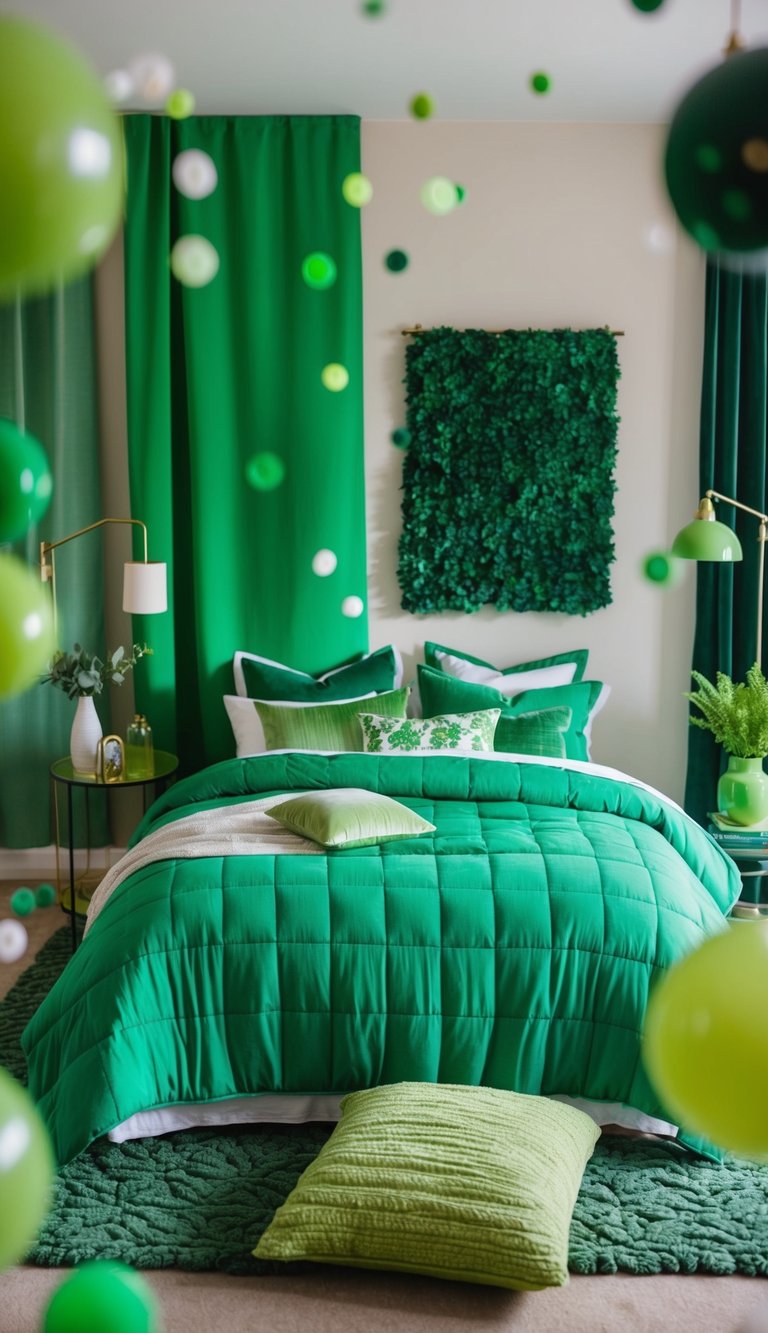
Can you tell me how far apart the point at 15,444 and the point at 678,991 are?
19.4 inches

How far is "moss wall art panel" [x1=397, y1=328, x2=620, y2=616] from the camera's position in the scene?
482 centimetres

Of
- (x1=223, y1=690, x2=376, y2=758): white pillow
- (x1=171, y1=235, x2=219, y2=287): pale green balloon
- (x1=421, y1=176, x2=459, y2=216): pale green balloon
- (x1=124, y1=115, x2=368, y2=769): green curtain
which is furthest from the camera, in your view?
(x1=124, y1=115, x2=368, y2=769): green curtain

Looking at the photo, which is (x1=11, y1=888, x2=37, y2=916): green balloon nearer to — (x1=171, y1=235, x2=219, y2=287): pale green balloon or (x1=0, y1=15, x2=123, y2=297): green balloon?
(x1=171, y1=235, x2=219, y2=287): pale green balloon

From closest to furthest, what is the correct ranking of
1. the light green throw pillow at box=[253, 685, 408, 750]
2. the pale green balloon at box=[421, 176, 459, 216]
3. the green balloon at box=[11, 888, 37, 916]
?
the pale green balloon at box=[421, 176, 459, 216] < the green balloon at box=[11, 888, 37, 916] < the light green throw pillow at box=[253, 685, 408, 750]

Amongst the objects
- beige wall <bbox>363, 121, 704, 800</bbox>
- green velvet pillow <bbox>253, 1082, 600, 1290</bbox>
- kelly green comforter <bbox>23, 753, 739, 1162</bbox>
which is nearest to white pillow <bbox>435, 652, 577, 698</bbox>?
beige wall <bbox>363, 121, 704, 800</bbox>

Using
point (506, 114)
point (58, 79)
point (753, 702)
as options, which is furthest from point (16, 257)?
point (506, 114)

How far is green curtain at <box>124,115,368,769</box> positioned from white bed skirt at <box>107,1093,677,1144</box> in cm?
195

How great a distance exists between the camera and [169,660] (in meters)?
4.90

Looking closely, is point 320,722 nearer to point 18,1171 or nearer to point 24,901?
point 24,901

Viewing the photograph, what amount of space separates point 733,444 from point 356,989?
2664 millimetres

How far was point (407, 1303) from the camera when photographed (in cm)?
255

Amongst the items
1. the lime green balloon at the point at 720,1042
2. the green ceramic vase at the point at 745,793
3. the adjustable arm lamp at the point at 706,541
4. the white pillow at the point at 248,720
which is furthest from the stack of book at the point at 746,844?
the lime green balloon at the point at 720,1042

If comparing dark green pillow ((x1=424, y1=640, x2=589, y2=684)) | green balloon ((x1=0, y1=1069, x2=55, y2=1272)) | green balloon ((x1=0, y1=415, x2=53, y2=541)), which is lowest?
dark green pillow ((x1=424, y1=640, x2=589, y2=684))

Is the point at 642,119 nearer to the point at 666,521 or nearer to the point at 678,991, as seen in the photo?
the point at 666,521
